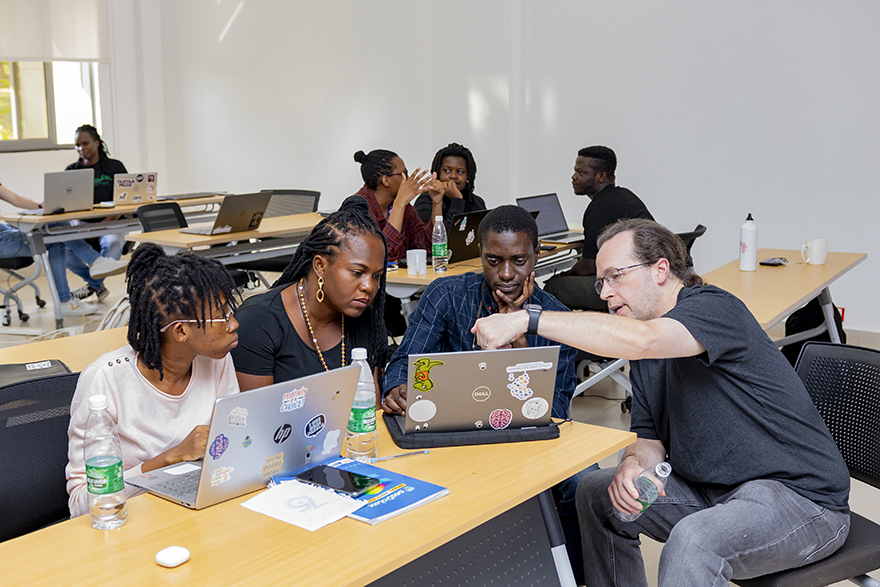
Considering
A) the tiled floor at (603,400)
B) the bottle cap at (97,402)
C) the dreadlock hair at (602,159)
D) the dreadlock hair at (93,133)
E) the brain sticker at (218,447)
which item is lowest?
the tiled floor at (603,400)

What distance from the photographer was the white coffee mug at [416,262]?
3.92 m

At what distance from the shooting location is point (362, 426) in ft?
5.79

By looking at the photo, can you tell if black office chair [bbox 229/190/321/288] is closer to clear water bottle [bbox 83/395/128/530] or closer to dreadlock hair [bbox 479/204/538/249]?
dreadlock hair [bbox 479/204/538/249]

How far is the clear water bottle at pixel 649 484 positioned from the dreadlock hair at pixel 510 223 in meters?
0.85

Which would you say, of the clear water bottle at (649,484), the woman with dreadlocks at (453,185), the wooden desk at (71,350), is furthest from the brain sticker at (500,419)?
the woman with dreadlocks at (453,185)

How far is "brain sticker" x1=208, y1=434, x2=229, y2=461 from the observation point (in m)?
1.45

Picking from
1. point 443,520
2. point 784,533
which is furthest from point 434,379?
point 784,533

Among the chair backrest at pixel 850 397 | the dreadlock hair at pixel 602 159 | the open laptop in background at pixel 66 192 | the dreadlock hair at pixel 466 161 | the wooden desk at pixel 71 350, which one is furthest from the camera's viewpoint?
the open laptop in background at pixel 66 192

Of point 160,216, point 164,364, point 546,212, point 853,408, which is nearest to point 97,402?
point 164,364

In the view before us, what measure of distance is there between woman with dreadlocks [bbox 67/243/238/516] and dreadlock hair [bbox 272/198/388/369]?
0.39m

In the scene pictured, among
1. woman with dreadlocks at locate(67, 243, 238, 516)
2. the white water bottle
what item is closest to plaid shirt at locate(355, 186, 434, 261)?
the white water bottle

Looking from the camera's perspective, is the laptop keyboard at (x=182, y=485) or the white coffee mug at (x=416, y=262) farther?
the white coffee mug at (x=416, y=262)

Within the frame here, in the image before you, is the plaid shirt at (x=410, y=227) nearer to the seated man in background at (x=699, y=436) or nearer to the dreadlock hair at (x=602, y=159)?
the dreadlock hair at (x=602, y=159)

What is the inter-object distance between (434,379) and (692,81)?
4.74m
